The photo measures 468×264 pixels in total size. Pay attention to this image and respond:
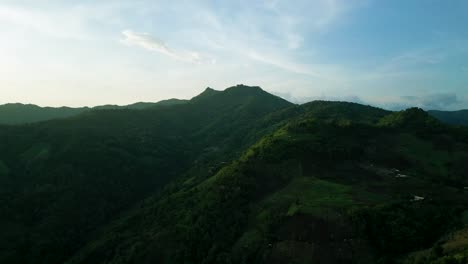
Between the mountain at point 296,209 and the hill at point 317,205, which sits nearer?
the mountain at point 296,209

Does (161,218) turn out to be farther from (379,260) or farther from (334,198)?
(379,260)

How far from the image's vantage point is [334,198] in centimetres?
11244

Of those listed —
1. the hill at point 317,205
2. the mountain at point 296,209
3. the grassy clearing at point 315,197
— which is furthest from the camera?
the grassy clearing at point 315,197

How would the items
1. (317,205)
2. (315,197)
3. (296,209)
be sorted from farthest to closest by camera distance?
(315,197) < (296,209) < (317,205)

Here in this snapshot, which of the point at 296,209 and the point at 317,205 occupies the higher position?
the point at 317,205

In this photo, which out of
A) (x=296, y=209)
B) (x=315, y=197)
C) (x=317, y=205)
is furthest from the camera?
(x=315, y=197)

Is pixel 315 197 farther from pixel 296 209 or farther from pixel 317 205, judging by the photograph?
pixel 296 209

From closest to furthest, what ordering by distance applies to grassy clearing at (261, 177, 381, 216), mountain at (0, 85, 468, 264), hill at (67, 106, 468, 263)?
mountain at (0, 85, 468, 264) < hill at (67, 106, 468, 263) < grassy clearing at (261, 177, 381, 216)

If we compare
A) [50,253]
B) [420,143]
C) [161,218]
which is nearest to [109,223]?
[50,253]

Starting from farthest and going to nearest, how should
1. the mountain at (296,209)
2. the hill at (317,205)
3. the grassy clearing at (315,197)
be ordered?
the grassy clearing at (315,197)
the hill at (317,205)
the mountain at (296,209)

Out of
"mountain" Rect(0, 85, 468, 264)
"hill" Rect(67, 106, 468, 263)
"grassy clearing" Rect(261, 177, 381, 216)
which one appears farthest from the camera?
"grassy clearing" Rect(261, 177, 381, 216)

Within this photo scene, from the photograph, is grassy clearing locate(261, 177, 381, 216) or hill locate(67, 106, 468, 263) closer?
hill locate(67, 106, 468, 263)

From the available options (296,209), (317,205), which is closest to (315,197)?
(317,205)

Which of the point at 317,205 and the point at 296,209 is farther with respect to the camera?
the point at 296,209
